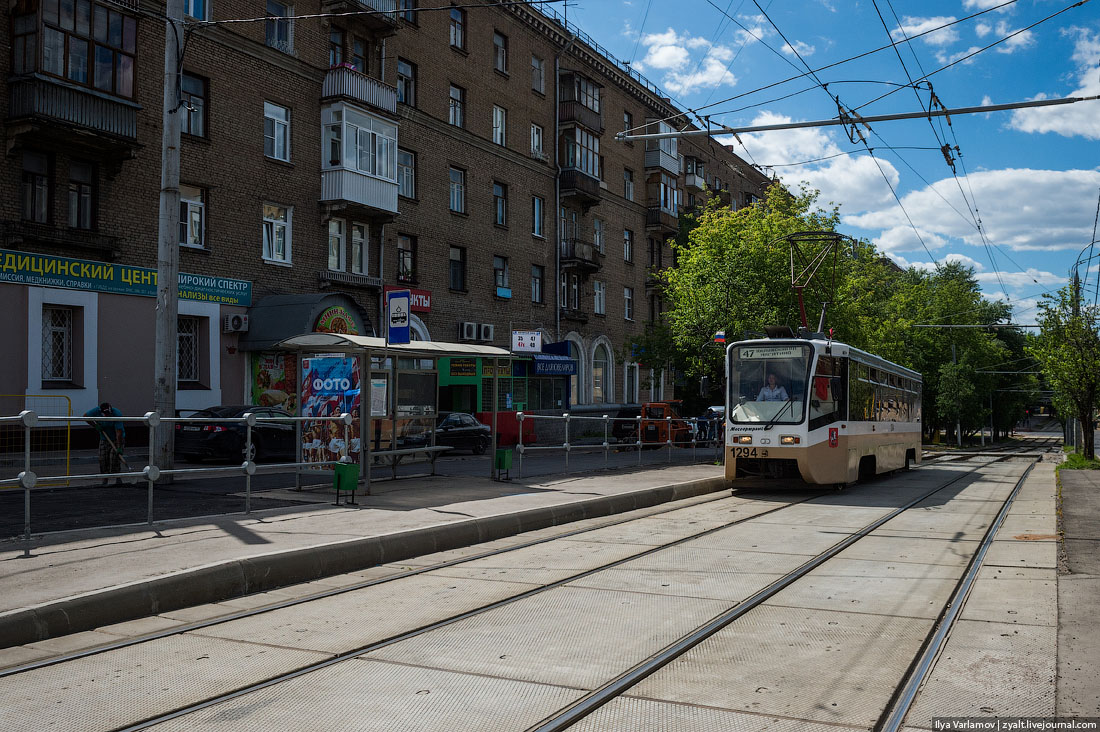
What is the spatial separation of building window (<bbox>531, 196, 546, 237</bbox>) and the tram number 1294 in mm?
23487

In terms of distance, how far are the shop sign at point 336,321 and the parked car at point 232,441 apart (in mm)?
9861

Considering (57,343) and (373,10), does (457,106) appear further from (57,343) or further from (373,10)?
(57,343)

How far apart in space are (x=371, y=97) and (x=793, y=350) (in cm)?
1743

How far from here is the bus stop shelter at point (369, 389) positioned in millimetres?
13828

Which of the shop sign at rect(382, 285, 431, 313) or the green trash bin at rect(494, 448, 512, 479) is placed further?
the shop sign at rect(382, 285, 431, 313)

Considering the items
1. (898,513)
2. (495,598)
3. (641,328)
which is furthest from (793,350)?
(641,328)

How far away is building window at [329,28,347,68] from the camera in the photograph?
92.9 feet

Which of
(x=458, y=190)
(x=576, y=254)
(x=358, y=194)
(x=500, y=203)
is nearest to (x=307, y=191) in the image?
(x=358, y=194)

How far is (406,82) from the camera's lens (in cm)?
3152

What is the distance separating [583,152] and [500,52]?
657 cm

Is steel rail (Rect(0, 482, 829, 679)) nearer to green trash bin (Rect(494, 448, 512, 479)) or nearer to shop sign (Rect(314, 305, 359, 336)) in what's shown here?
green trash bin (Rect(494, 448, 512, 479))

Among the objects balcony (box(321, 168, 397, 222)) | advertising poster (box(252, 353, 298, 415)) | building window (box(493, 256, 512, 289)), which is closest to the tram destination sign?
A: advertising poster (box(252, 353, 298, 415))

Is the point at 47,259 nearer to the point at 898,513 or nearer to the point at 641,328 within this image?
the point at 898,513

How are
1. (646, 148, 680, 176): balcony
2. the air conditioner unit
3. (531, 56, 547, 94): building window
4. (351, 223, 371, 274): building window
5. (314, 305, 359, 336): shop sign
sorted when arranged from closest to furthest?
the air conditioner unit
(314, 305, 359, 336): shop sign
(351, 223, 371, 274): building window
(531, 56, 547, 94): building window
(646, 148, 680, 176): balcony
